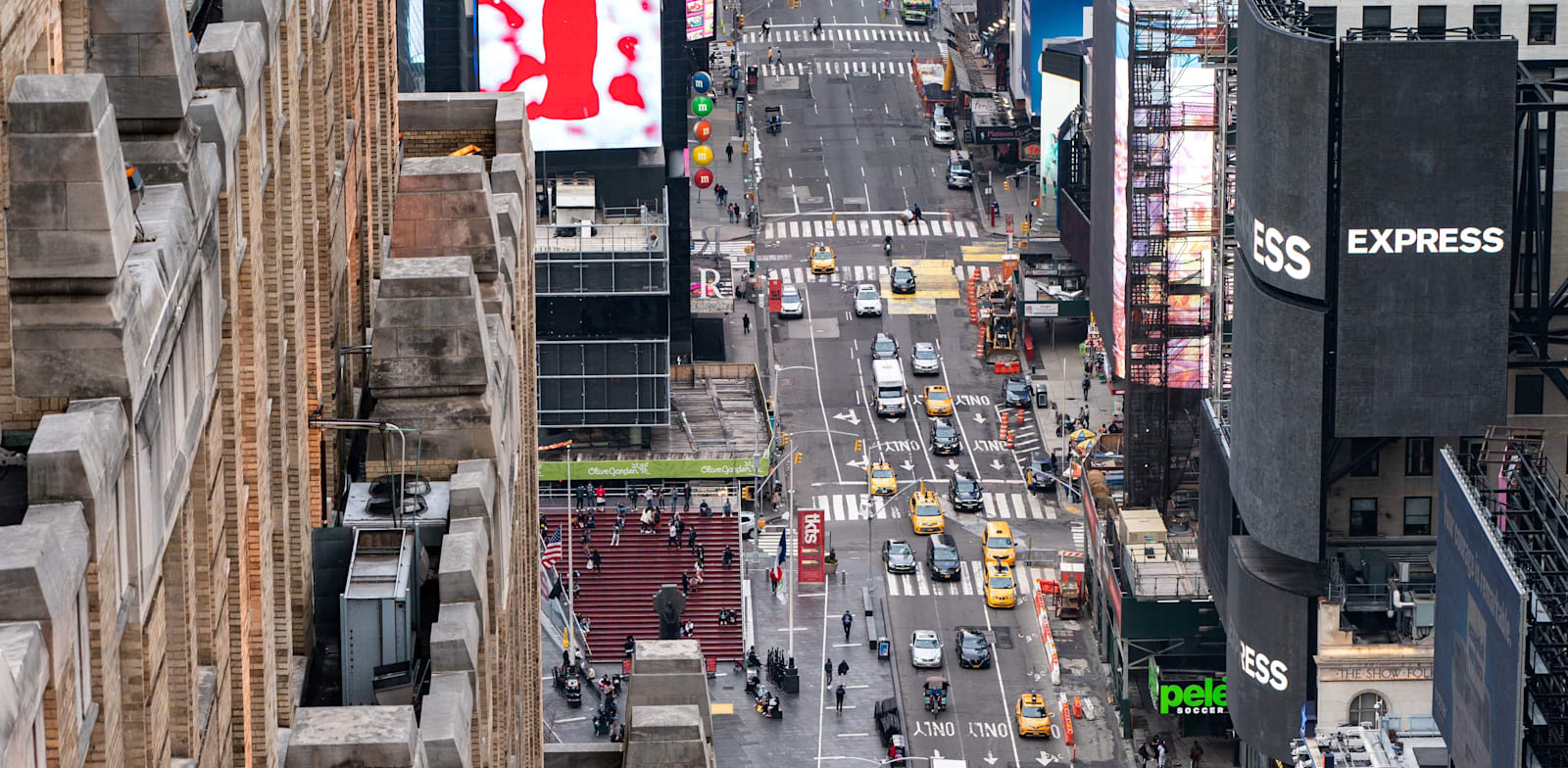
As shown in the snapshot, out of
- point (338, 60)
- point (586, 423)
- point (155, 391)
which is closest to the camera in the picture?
point (155, 391)

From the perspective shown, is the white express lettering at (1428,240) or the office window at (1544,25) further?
the office window at (1544,25)

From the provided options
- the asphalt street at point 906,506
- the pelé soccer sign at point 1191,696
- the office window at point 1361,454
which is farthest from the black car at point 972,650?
the office window at point 1361,454

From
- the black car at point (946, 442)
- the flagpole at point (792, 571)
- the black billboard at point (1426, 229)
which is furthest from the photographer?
the black car at point (946, 442)

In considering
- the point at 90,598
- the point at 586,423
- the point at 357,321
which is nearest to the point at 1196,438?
the point at 586,423

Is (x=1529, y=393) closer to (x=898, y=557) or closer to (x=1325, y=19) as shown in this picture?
(x=1325, y=19)

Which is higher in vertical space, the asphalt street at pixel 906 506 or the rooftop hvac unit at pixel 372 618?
the rooftop hvac unit at pixel 372 618

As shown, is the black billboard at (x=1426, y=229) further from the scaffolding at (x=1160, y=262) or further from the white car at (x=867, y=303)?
the white car at (x=867, y=303)

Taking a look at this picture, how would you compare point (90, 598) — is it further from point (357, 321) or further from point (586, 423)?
point (586, 423)
